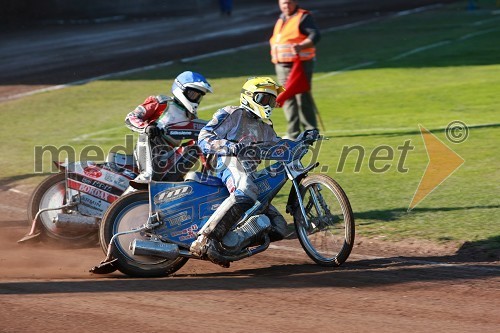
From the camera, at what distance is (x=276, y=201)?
38.6 feet

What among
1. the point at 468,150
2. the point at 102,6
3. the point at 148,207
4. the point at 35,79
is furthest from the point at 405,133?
the point at 102,6

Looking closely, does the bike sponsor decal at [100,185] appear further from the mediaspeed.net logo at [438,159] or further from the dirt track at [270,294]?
the mediaspeed.net logo at [438,159]

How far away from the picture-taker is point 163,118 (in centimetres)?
987

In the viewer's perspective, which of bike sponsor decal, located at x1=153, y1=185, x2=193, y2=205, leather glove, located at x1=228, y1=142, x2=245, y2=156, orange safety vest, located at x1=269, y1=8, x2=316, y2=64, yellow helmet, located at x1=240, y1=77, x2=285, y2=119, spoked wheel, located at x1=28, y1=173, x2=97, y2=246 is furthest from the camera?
Answer: orange safety vest, located at x1=269, y1=8, x2=316, y2=64

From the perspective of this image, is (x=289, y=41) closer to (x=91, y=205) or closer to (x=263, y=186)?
(x=91, y=205)

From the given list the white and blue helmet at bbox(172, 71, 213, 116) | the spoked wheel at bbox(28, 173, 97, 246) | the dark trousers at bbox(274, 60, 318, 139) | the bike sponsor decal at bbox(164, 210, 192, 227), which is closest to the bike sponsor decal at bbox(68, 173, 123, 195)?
the spoked wheel at bbox(28, 173, 97, 246)

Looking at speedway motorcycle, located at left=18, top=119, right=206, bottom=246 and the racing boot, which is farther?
speedway motorcycle, located at left=18, top=119, right=206, bottom=246

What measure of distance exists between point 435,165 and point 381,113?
4571 mm

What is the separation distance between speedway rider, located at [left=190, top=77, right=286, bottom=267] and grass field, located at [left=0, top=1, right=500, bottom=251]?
5.73ft

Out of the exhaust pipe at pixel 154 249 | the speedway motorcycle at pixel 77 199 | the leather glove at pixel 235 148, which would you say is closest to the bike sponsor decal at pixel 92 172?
the speedway motorcycle at pixel 77 199

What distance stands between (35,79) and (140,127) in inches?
569

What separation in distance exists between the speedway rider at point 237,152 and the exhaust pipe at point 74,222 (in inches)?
64.5

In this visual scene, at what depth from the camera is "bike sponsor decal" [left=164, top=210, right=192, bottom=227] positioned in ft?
28.9

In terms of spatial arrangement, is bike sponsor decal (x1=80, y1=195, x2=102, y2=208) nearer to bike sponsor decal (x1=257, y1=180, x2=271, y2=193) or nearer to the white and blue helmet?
the white and blue helmet
